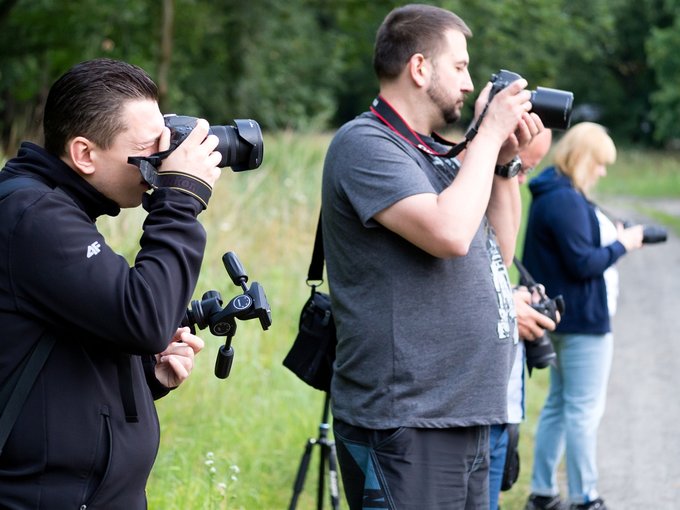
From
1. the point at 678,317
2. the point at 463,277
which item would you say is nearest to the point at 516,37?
the point at 678,317

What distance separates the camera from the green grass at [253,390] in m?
4.44

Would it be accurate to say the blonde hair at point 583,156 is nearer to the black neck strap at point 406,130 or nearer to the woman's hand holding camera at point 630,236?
the woman's hand holding camera at point 630,236

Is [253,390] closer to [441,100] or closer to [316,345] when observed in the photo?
[316,345]

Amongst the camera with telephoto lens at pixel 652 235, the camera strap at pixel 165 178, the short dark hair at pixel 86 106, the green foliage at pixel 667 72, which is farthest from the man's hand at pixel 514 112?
the green foliage at pixel 667 72

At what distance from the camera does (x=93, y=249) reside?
79.5 inches

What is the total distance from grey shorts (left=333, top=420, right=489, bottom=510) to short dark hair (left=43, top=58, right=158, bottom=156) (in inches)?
46.7

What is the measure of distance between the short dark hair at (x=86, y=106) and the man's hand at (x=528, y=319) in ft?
6.61

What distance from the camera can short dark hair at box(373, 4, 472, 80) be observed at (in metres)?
3.01

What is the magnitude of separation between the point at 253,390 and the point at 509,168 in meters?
3.06

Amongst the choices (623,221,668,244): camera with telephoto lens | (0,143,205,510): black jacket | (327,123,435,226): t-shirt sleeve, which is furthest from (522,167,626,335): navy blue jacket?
(0,143,205,510): black jacket

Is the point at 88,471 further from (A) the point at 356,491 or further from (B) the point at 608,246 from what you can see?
(B) the point at 608,246

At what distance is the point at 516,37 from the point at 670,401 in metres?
22.4

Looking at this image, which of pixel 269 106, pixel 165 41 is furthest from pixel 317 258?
pixel 269 106

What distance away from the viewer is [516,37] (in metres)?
28.2
